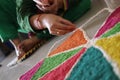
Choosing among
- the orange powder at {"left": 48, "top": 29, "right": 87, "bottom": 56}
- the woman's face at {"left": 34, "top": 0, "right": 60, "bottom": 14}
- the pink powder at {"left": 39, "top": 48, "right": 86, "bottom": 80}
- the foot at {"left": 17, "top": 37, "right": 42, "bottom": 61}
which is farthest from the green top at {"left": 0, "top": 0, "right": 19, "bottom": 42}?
the pink powder at {"left": 39, "top": 48, "right": 86, "bottom": 80}

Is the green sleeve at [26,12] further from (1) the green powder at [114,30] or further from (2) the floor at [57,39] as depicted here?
(1) the green powder at [114,30]

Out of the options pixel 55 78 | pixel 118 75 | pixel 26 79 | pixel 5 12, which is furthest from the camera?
pixel 5 12

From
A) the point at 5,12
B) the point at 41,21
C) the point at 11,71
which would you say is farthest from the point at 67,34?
the point at 5,12

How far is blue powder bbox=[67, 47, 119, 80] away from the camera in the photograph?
31cm

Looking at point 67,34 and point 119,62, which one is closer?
point 119,62

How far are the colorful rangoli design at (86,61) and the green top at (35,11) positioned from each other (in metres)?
0.21

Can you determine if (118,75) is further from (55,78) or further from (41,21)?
(41,21)

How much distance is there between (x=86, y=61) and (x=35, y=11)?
1.32 feet

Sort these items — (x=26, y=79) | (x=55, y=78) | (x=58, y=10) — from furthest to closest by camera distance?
(x=58, y=10)
(x=26, y=79)
(x=55, y=78)

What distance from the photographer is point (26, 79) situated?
520mm

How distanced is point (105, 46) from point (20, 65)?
0.38m

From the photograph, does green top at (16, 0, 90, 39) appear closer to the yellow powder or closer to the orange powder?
the orange powder

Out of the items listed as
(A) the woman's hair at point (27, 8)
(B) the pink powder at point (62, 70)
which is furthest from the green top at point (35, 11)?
(B) the pink powder at point (62, 70)

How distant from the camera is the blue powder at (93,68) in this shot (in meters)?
0.31
